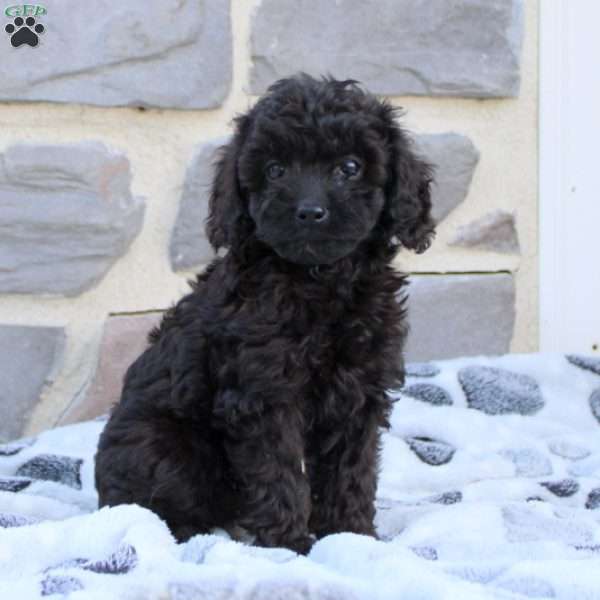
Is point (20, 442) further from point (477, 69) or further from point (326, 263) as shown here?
point (477, 69)

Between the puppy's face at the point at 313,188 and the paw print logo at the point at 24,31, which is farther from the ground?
the paw print logo at the point at 24,31


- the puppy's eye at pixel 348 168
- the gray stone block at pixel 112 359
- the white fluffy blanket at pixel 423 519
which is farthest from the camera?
the gray stone block at pixel 112 359

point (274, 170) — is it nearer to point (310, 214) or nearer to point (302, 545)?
point (310, 214)

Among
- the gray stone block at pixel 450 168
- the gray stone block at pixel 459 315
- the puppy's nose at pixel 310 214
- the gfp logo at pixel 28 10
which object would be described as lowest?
the gray stone block at pixel 459 315

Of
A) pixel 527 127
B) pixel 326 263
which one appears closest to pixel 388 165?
pixel 326 263

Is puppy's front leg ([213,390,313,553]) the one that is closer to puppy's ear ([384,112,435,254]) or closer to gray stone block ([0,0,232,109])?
puppy's ear ([384,112,435,254])

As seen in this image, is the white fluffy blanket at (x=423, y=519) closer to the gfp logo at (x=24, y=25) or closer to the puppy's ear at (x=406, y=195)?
the puppy's ear at (x=406, y=195)

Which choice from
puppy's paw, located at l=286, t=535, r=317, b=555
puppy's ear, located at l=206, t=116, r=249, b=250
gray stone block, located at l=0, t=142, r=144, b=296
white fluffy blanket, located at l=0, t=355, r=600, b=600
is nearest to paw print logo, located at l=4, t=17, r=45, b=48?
gray stone block, located at l=0, t=142, r=144, b=296

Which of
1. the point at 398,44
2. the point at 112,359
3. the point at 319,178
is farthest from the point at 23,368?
the point at 398,44

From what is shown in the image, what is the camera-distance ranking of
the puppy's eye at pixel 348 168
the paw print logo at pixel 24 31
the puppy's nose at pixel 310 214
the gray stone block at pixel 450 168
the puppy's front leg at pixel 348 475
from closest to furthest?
the puppy's nose at pixel 310 214
the puppy's eye at pixel 348 168
the puppy's front leg at pixel 348 475
the paw print logo at pixel 24 31
the gray stone block at pixel 450 168

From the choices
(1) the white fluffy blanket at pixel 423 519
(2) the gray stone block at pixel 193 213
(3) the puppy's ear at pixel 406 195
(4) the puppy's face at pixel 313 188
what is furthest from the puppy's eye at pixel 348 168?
(2) the gray stone block at pixel 193 213

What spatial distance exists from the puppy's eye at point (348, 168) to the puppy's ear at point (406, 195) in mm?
107

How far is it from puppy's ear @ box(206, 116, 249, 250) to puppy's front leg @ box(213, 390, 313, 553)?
15.0 inches

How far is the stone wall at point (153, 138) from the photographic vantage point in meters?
3.56
